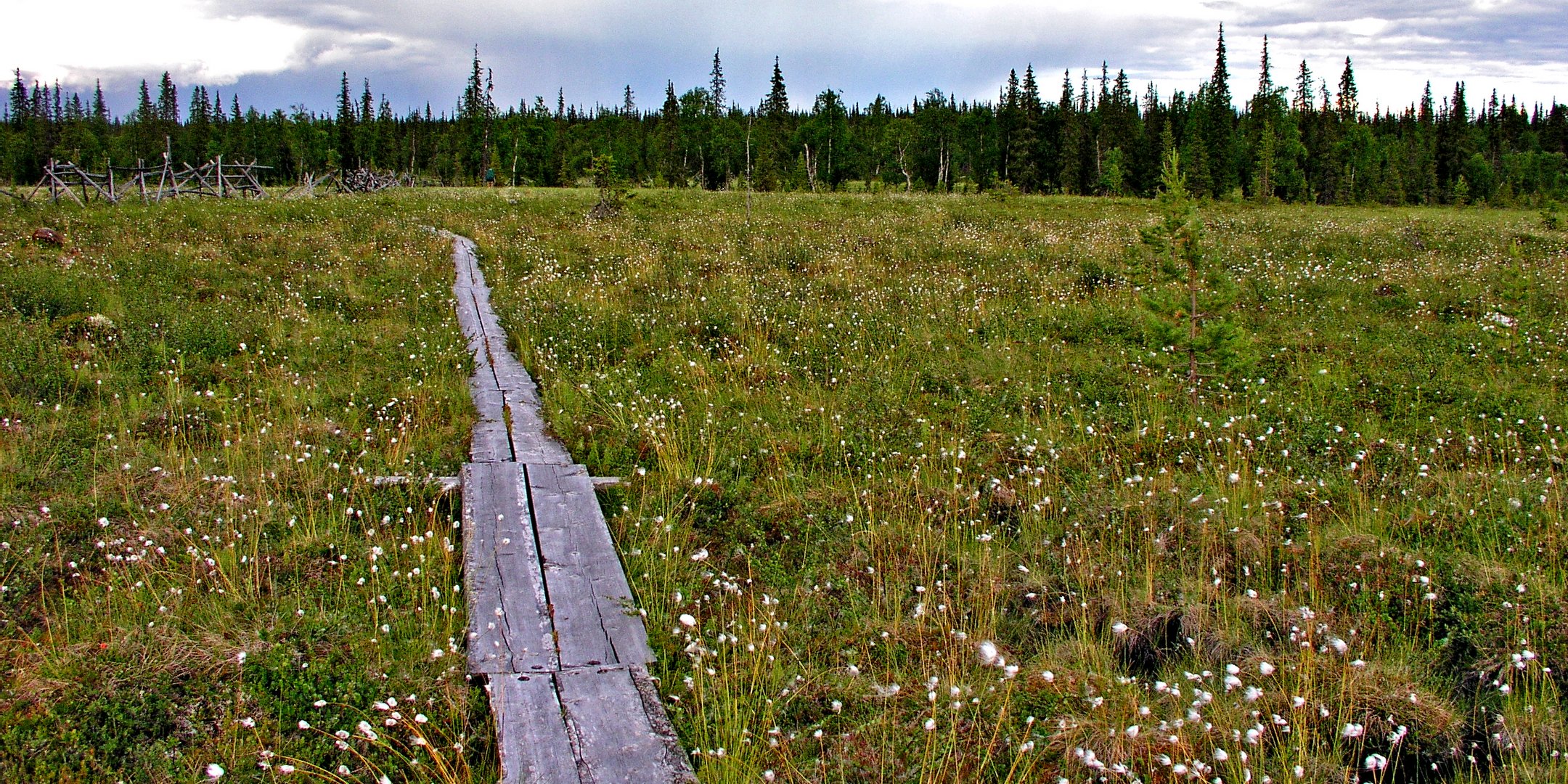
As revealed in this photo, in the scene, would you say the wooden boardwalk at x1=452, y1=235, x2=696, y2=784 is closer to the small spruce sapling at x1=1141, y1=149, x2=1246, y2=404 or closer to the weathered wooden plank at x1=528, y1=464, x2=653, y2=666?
the weathered wooden plank at x1=528, y1=464, x2=653, y2=666

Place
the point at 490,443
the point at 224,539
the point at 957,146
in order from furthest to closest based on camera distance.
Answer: the point at 957,146 < the point at 490,443 < the point at 224,539

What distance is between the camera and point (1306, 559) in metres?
5.36

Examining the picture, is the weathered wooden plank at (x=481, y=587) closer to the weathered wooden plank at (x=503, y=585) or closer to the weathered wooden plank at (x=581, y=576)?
the weathered wooden plank at (x=503, y=585)

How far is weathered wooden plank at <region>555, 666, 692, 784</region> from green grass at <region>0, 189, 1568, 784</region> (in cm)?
22

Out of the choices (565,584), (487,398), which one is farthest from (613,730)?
(487,398)

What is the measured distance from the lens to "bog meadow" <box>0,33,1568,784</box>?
3.76 meters

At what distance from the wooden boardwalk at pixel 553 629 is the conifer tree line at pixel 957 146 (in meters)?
46.4

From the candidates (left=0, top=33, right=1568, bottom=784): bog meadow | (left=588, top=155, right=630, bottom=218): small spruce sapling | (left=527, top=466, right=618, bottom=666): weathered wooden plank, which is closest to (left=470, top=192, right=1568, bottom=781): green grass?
(left=0, top=33, right=1568, bottom=784): bog meadow

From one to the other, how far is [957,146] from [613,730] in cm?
8567

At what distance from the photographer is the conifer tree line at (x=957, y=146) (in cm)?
6731

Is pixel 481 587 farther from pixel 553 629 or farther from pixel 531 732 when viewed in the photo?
pixel 531 732

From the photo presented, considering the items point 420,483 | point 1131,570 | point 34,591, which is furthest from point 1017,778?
point 34,591

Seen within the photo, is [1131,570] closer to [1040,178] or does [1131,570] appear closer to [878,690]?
[878,690]

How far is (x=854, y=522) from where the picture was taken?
6137mm
